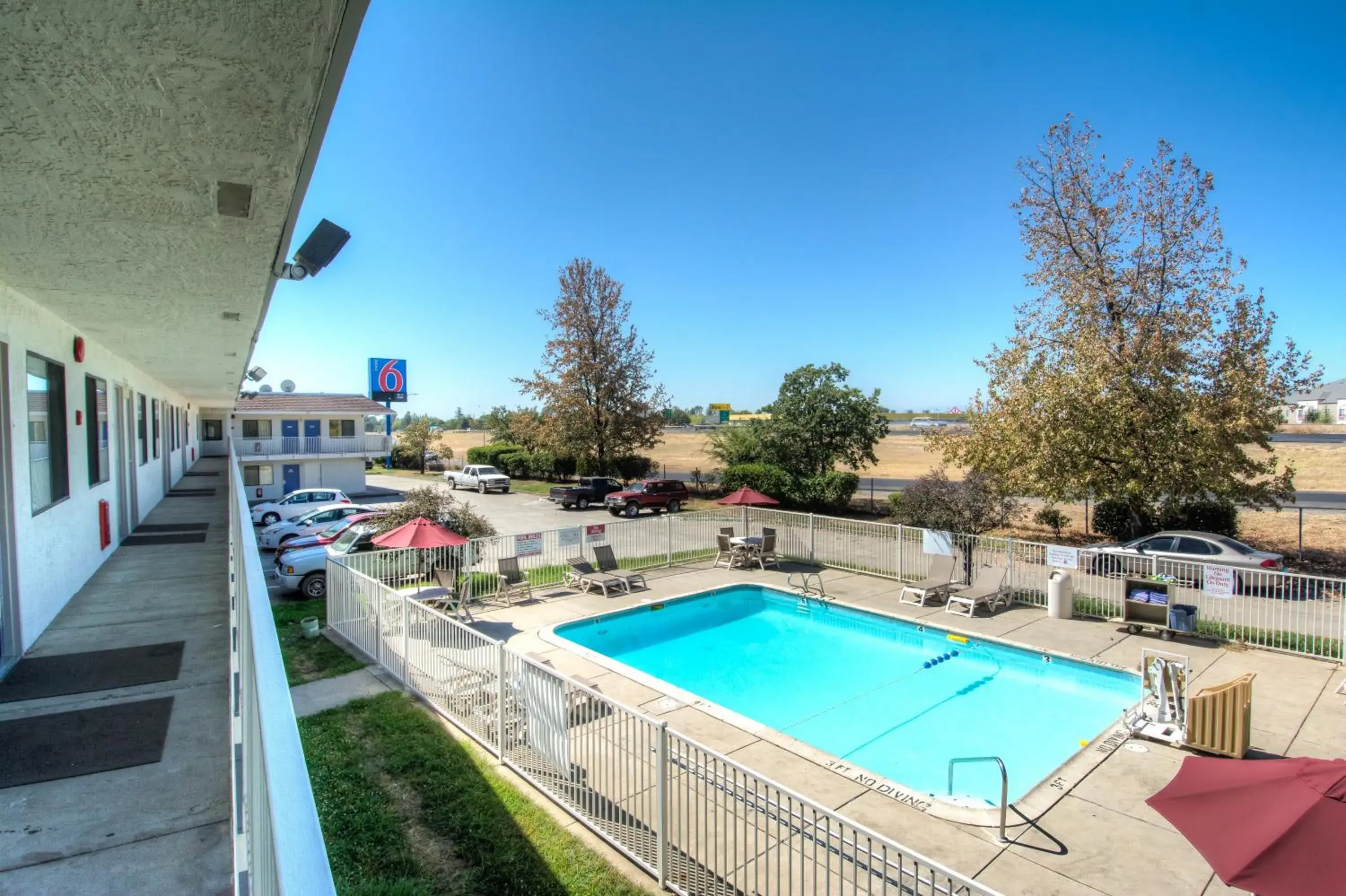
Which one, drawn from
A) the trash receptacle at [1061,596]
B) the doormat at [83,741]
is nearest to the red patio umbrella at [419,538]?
the doormat at [83,741]

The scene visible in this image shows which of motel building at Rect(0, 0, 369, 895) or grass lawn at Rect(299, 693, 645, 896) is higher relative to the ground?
motel building at Rect(0, 0, 369, 895)

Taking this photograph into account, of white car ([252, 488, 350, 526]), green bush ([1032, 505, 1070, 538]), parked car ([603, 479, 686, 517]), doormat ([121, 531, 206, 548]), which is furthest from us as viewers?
parked car ([603, 479, 686, 517])

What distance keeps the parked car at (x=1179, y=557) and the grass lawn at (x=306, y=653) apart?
1329cm

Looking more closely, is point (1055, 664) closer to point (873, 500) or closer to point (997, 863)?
point (997, 863)

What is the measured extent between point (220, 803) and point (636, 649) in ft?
31.1

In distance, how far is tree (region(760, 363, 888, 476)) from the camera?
30.8 m

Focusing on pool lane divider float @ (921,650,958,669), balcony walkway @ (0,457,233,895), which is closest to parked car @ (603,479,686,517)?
pool lane divider float @ (921,650,958,669)

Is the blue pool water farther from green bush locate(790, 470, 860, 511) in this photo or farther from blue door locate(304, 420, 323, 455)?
blue door locate(304, 420, 323, 455)

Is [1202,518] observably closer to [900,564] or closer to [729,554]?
[900,564]

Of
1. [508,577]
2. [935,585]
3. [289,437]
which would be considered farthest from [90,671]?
[289,437]

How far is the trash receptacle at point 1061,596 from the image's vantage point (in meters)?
12.9

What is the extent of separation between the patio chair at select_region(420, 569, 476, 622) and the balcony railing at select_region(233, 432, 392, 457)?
2515 cm

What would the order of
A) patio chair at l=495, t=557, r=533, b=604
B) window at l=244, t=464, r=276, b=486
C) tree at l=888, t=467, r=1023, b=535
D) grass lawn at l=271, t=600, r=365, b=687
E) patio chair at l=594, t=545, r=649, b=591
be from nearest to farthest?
grass lawn at l=271, t=600, r=365, b=687 < patio chair at l=495, t=557, r=533, b=604 < patio chair at l=594, t=545, r=649, b=591 < tree at l=888, t=467, r=1023, b=535 < window at l=244, t=464, r=276, b=486

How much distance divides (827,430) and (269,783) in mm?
30591
